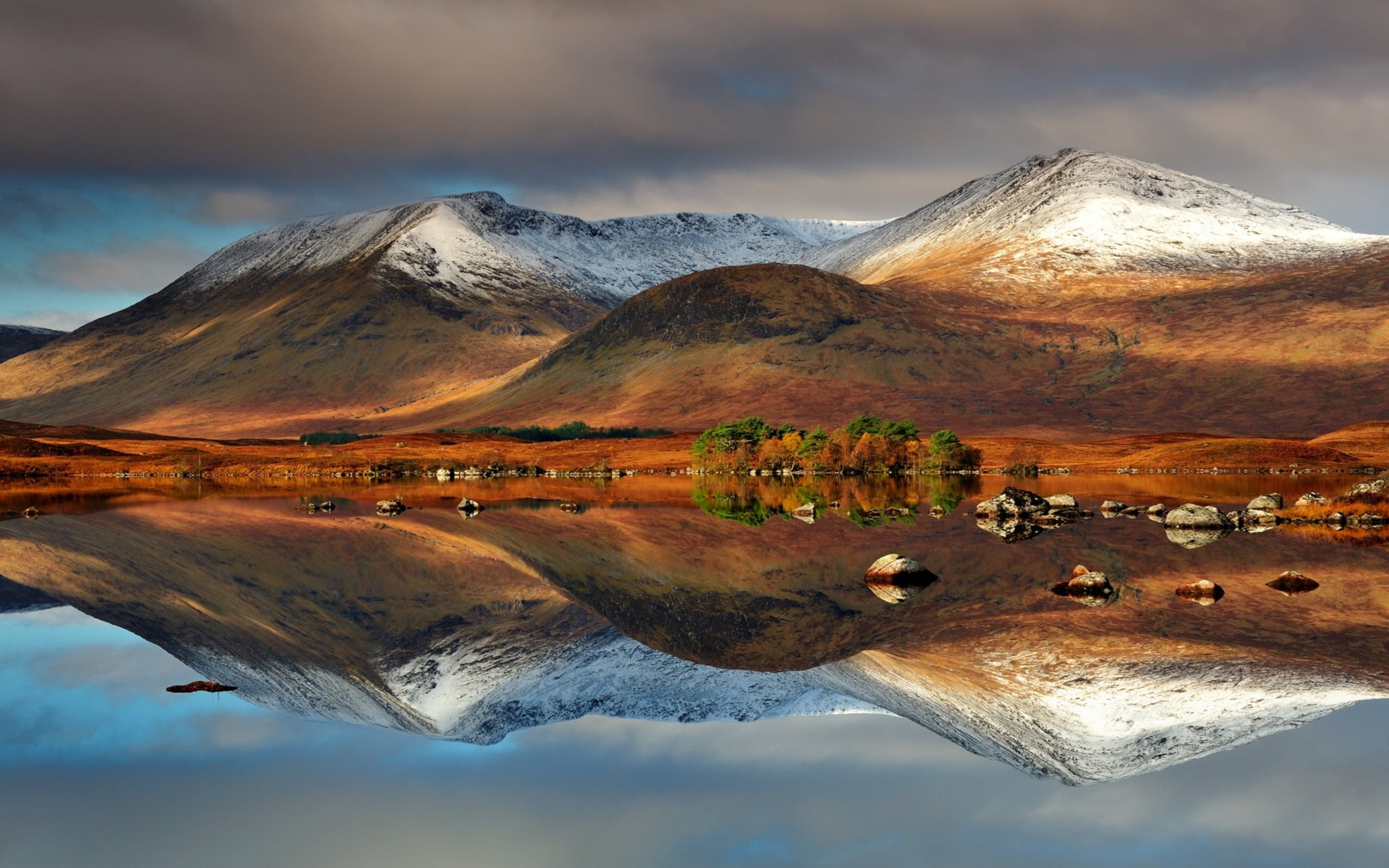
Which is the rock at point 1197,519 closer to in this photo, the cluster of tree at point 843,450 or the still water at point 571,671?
the still water at point 571,671

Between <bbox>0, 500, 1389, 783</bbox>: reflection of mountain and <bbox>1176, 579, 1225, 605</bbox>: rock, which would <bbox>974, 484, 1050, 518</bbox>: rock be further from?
<bbox>1176, 579, 1225, 605</bbox>: rock

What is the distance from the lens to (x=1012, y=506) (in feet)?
192

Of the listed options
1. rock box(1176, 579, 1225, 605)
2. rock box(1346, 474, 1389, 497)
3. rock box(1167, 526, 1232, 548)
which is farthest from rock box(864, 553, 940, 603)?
rock box(1346, 474, 1389, 497)

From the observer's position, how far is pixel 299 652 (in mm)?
Answer: 24125

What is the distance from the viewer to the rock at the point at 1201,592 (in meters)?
29.1

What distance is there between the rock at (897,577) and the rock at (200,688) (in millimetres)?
16502

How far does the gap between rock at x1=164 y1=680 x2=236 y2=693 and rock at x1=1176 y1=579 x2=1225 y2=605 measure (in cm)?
2164

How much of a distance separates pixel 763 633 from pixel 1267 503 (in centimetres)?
3920

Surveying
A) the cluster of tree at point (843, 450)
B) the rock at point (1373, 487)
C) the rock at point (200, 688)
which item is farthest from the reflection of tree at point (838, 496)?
the rock at point (200, 688)

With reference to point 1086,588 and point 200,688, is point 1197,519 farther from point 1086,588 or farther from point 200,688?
point 200,688

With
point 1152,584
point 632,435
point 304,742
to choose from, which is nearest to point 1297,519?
point 1152,584

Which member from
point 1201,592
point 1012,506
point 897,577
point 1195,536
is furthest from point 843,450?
point 1201,592

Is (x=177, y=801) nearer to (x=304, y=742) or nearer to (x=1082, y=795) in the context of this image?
(x=304, y=742)

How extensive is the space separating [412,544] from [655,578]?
1498 cm
